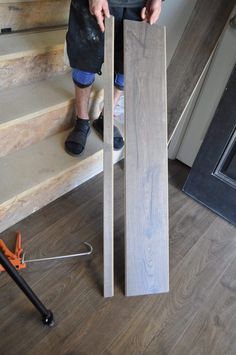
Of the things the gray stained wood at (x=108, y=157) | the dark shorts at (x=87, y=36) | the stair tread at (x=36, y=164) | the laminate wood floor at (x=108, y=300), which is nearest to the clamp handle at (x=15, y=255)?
the laminate wood floor at (x=108, y=300)

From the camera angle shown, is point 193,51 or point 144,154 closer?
point 144,154

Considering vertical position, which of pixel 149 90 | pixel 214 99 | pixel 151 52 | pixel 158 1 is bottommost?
pixel 214 99

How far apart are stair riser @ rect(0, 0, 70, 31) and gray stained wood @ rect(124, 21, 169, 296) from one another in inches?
25.4

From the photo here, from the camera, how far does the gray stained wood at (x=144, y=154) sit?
43.6 inches

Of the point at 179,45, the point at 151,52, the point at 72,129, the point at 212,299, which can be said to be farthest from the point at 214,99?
the point at 212,299

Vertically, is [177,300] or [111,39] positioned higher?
[111,39]

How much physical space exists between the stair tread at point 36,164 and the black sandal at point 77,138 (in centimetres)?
3

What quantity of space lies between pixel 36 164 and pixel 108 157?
16.4 inches

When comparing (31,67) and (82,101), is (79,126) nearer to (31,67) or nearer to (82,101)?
(82,101)

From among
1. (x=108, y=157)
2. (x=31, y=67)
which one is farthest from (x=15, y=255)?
(x=31, y=67)

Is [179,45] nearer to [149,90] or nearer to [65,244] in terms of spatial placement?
[149,90]

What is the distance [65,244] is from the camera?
4.28 ft

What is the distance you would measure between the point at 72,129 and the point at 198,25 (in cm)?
79

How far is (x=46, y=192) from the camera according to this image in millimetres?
1364
